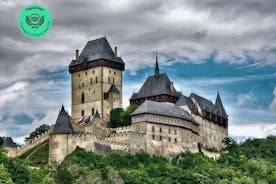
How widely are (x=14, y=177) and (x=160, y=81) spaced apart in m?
38.1

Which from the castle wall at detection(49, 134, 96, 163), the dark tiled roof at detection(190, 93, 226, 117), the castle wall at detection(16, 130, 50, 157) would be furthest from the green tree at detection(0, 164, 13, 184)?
the dark tiled roof at detection(190, 93, 226, 117)

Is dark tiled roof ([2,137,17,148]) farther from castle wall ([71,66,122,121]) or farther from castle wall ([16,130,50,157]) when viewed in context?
castle wall ([71,66,122,121])

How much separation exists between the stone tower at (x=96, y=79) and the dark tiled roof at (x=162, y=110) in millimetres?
7242

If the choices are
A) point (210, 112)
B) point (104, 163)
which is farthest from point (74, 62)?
point (104, 163)

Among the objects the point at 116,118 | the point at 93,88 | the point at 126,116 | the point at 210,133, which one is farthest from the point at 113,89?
the point at 210,133

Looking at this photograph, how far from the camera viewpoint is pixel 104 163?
92125mm

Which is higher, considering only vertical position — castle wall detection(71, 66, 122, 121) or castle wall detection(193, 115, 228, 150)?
castle wall detection(71, 66, 122, 121)

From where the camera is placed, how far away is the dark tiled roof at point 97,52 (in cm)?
11275

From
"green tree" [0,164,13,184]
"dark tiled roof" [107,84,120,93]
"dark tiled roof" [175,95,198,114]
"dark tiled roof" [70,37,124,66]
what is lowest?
"green tree" [0,164,13,184]

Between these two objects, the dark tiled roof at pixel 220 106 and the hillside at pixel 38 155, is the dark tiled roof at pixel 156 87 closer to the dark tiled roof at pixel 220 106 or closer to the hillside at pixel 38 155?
the dark tiled roof at pixel 220 106

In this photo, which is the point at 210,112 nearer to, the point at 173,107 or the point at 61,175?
the point at 173,107

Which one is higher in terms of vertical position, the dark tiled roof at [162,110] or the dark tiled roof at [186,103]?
the dark tiled roof at [186,103]

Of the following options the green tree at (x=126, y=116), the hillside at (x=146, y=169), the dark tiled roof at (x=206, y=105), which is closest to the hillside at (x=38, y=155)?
the hillside at (x=146, y=169)

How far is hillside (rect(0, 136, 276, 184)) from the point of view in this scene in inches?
3408
